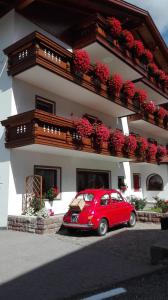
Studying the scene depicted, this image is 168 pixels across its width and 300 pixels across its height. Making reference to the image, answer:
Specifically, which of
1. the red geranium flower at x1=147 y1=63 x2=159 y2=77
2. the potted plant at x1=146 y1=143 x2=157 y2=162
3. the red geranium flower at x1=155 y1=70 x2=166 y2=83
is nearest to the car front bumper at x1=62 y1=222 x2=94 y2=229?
the potted plant at x1=146 y1=143 x2=157 y2=162

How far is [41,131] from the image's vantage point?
12250 mm

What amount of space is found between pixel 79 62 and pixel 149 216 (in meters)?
8.08

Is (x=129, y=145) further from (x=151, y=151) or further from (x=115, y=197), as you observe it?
(x=115, y=197)

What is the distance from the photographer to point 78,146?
14023 millimetres

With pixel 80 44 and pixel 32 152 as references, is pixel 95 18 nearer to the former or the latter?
pixel 80 44

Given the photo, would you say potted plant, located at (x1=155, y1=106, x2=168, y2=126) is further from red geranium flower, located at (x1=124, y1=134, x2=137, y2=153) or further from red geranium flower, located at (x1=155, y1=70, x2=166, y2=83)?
red geranium flower, located at (x1=124, y1=134, x2=137, y2=153)

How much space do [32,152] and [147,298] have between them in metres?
9.61

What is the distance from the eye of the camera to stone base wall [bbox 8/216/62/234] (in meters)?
12.0

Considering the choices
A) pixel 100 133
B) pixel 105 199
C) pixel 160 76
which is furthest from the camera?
pixel 160 76

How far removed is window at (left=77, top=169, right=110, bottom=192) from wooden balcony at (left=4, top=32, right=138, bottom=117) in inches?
158

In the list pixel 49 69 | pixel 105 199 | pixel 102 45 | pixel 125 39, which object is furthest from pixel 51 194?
pixel 125 39

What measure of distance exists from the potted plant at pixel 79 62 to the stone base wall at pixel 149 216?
24.4ft

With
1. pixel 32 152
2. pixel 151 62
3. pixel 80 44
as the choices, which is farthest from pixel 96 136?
pixel 151 62

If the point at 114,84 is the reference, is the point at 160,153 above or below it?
below
